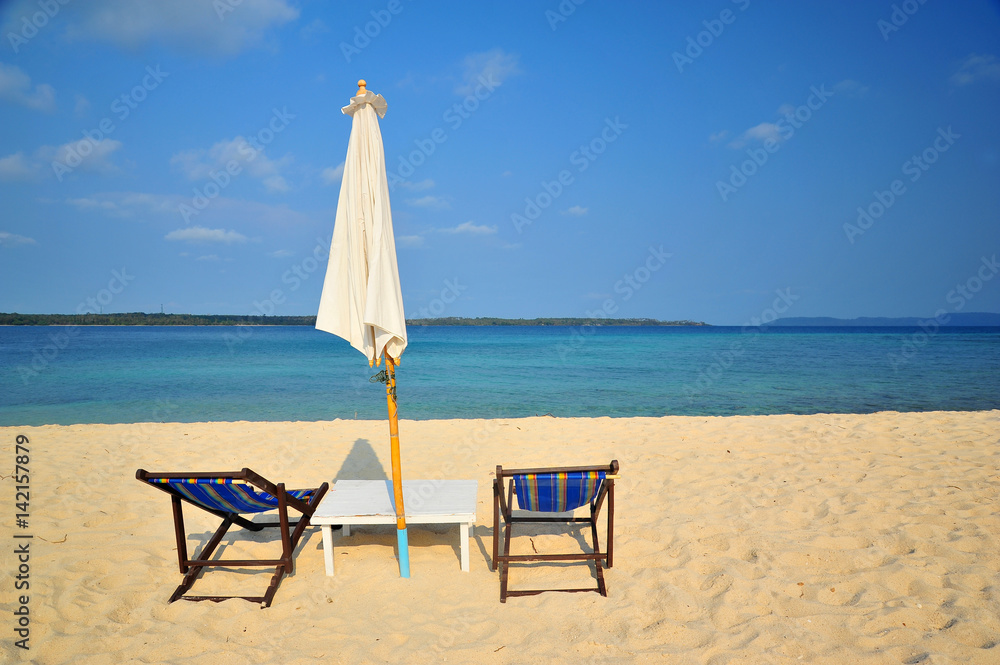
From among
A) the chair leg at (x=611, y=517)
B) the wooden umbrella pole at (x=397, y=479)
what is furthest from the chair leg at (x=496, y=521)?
the chair leg at (x=611, y=517)

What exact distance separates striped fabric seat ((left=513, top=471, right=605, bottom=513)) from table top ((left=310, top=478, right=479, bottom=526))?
0.42 meters

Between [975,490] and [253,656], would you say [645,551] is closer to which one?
[253,656]

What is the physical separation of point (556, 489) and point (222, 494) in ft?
6.91

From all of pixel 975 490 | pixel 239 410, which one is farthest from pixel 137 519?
pixel 239 410

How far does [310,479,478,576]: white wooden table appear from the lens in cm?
357

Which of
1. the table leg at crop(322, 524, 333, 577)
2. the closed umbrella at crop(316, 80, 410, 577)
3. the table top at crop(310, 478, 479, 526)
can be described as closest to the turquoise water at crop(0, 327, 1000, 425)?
the table top at crop(310, 478, 479, 526)

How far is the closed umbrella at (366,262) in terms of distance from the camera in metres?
3.32

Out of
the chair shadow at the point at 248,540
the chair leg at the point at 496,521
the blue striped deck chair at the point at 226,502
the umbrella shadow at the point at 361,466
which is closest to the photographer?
the blue striped deck chair at the point at 226,502

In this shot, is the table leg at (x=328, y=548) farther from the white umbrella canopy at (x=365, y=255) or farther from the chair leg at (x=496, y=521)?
the white umbrella canopy at (x=365, y=255)

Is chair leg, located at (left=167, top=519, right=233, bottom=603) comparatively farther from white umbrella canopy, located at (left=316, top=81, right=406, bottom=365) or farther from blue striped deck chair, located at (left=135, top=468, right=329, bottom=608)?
white umbrella canopy, located at (left=316, top=81, right=406, bottom=365)

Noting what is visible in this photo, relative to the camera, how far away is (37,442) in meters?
7.63

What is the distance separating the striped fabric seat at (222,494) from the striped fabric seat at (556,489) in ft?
5.42

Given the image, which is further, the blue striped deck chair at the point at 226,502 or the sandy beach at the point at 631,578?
the blue striped deck chair at the point at 226,502

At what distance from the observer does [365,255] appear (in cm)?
345
